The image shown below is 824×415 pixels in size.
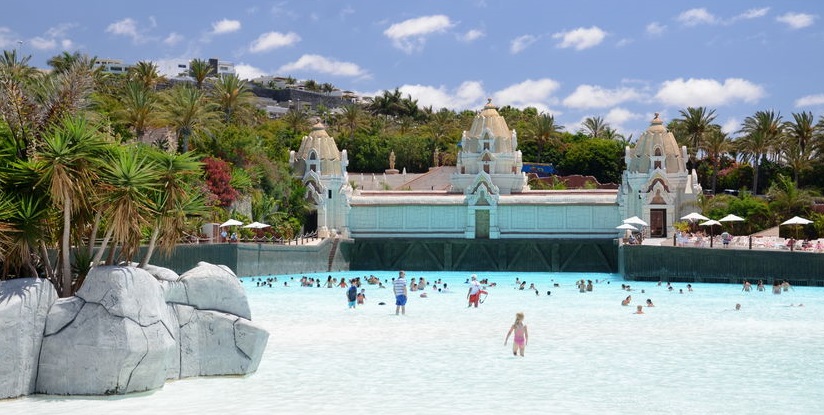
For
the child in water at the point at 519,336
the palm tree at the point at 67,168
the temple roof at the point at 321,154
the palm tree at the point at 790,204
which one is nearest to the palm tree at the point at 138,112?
the temple roof at the point at 321,154

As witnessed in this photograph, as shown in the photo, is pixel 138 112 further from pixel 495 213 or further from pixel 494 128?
pixel 494 128

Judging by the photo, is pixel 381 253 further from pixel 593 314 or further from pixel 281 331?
pixel 281 331

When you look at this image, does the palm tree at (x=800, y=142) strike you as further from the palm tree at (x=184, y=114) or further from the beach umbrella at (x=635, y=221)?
the palm tree at (x=184, y=114)

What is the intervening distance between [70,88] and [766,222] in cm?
5078

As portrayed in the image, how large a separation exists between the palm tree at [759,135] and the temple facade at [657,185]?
65.3ft

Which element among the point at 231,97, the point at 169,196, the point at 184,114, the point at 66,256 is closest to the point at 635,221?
the point at 184,114

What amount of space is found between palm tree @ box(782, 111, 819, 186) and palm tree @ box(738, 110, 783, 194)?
120cm

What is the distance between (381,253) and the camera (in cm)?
6084

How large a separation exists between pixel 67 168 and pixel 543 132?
84.4 m

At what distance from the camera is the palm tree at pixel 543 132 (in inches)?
3856

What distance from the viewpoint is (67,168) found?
15.7m

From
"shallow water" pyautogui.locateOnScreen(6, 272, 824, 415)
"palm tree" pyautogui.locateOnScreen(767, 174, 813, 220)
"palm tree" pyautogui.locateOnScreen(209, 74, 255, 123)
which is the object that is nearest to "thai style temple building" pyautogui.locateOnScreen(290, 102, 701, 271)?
"palm tree" pyautogui.locateOnScreen(767, 174, 813, 220)

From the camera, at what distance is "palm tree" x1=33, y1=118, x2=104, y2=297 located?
1546 centimetres

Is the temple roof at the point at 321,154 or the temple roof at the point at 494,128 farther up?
the temple roof at the point at 494,128
